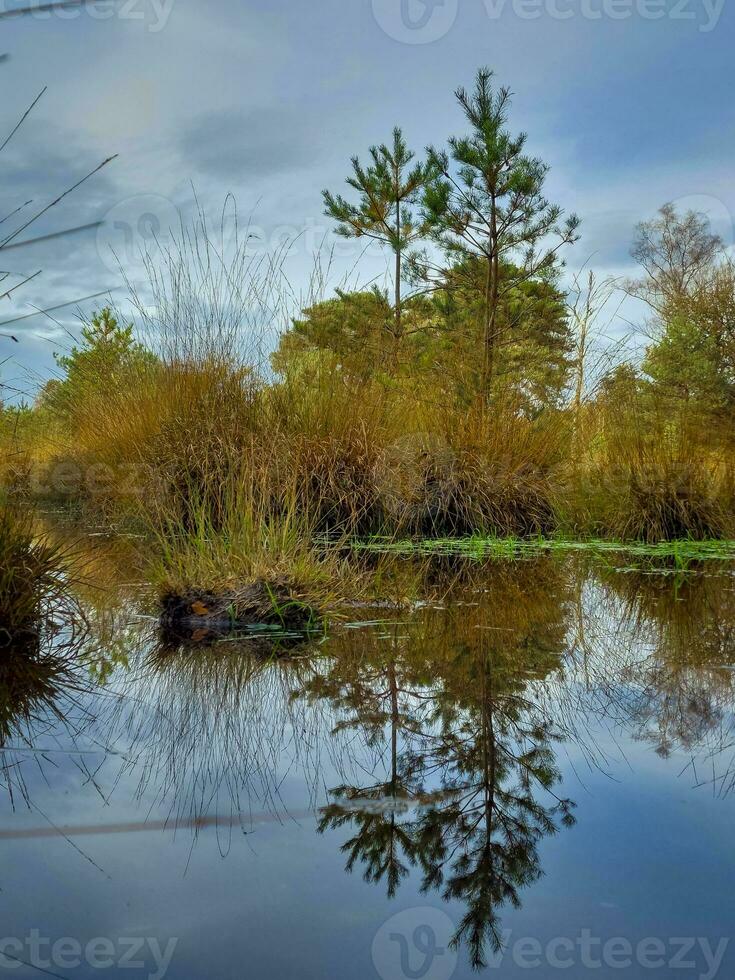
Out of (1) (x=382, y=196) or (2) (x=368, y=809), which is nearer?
(2) (x=368, y=809)

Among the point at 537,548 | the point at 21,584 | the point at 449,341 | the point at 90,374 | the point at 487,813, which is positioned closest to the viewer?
the point at 487,813

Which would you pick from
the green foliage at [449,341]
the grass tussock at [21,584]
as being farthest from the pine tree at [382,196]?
the grass tussock at [21,584]

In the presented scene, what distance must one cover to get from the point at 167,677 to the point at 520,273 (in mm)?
9915

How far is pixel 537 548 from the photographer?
5.65 meters

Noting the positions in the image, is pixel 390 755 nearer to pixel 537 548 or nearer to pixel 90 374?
pixel 537 548

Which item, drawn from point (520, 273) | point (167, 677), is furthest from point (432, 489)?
point (520, 273)

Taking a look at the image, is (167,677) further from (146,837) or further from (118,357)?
(118,357)

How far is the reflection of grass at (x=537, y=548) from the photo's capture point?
17.0 ft

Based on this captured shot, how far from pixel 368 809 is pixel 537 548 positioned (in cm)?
438

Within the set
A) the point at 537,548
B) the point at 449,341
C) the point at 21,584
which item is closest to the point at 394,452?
the point at 537,548

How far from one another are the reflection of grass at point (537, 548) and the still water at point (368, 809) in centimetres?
248

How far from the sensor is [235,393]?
5781 millimetres

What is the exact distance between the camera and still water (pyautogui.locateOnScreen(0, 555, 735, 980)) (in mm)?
1035

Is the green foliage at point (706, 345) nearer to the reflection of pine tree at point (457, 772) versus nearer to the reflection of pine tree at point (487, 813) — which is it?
the reflection of pine tree at point (457, 772)
